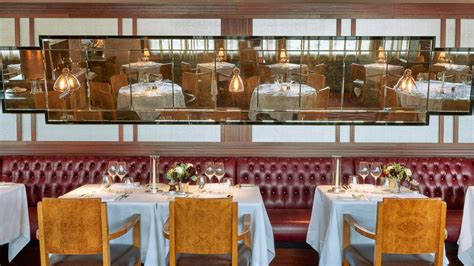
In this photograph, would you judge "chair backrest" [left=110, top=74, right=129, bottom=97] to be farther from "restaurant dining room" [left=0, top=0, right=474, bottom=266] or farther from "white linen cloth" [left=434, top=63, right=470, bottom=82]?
"white linen cloth" [left=434, top=63, right=470, bottom=82]

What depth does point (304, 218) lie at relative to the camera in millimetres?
5816

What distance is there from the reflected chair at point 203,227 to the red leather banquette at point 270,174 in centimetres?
239

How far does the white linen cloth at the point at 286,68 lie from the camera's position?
625 centimetres

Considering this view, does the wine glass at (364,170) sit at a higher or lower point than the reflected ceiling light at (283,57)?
lower

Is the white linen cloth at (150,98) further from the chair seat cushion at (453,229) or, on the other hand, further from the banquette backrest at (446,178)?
the chair seat cushion at (453,229)

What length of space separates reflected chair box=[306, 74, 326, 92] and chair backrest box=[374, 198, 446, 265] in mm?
2586

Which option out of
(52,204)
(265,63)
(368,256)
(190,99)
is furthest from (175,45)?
(368,256)

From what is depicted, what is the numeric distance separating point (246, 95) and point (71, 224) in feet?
9.68

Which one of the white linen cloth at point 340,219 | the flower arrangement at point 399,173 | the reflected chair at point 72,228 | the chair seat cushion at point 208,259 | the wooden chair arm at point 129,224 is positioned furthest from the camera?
the flower arrangement at point 399,173

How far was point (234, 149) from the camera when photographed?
664 centimetres

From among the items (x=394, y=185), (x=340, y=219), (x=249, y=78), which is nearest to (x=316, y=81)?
(x=249, y=78)

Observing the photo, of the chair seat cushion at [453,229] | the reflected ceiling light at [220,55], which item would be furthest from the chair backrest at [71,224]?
the chair seat cushion at [453,229]

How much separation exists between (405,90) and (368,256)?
2.52 meters

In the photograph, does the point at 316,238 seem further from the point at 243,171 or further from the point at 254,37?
the point at 254,37
